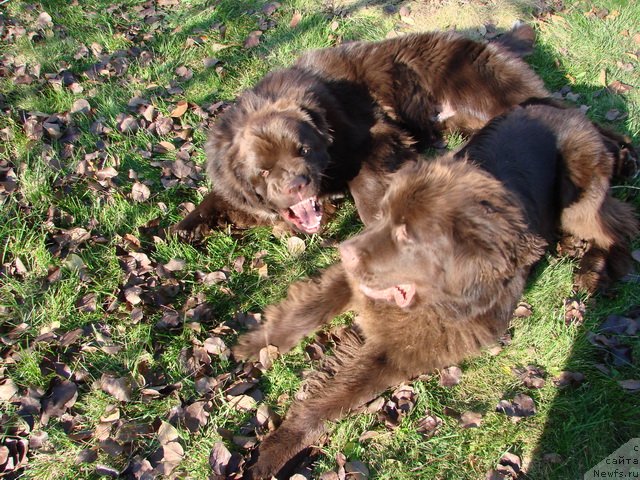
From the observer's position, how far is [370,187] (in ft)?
12.4

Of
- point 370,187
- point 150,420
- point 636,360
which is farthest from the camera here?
point 370,187

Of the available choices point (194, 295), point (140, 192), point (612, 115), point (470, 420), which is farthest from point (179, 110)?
point (612, 115)

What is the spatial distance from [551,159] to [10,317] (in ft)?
11.7

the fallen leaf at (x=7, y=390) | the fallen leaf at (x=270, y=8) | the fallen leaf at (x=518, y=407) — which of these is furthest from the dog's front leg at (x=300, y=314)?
the fallen leaf at (x=270, y=8)

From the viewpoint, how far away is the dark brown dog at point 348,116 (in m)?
3.42

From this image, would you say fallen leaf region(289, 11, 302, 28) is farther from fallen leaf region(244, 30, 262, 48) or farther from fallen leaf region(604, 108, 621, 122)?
fallen leaf region(604, 108, 621, 122)

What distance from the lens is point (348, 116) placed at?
155 inches

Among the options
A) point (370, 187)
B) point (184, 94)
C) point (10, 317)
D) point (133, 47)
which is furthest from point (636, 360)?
point (133, 47)

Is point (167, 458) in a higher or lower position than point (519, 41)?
lower

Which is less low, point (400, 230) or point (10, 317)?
point (400, 230)

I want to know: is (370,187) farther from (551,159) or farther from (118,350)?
(118,350)

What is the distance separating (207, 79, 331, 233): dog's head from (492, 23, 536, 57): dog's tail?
218 centimetres

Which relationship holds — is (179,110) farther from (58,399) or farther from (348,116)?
(58,399)

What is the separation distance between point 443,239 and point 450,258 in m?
0.10
